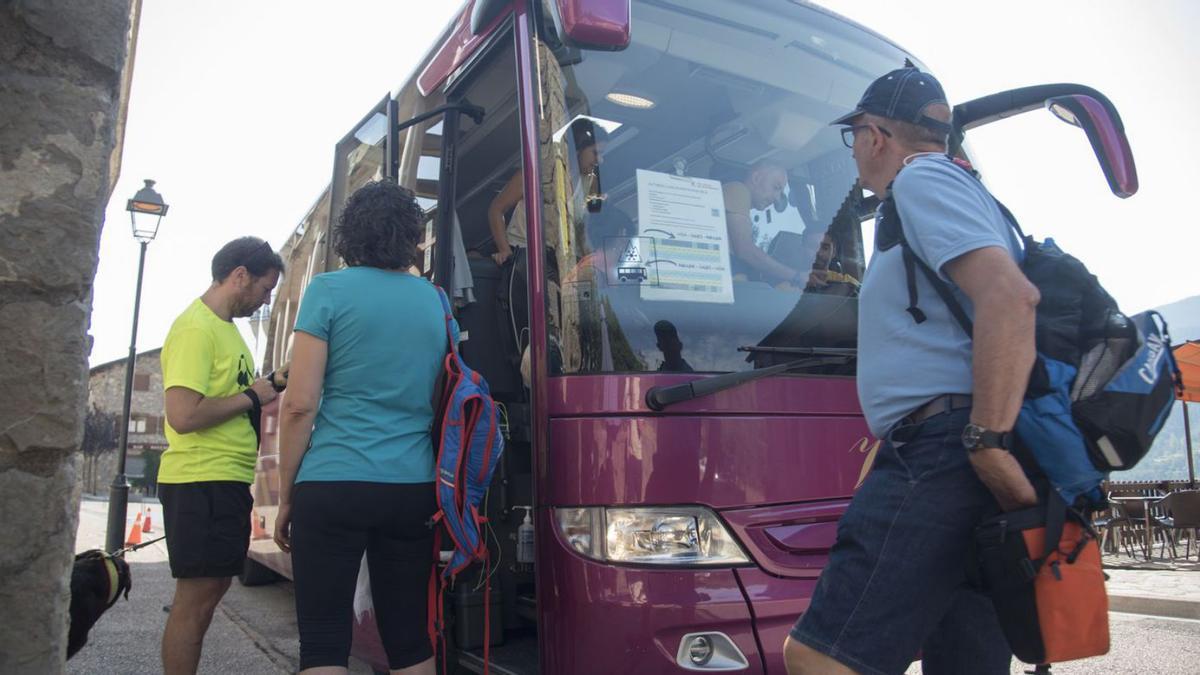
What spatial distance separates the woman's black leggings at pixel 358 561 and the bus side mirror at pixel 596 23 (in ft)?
4.91

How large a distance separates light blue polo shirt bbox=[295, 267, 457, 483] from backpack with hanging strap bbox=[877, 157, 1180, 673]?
1.69 m

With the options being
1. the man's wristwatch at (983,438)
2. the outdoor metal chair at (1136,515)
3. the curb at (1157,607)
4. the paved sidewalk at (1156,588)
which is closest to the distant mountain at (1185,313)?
the outdoor metal chair at (1136,515)

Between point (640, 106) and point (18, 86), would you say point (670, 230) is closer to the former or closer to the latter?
point (640, 106)

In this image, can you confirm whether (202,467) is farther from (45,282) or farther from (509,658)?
(45,282)

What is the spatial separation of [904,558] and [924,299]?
56 cm

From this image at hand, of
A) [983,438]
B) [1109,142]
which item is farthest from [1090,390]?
[1109,142]

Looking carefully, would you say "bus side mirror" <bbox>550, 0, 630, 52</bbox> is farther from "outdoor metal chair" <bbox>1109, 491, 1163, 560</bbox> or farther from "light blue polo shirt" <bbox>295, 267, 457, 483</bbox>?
"outdoor metal chair" <bbox>1109, 491, 1163, 560</bbox>

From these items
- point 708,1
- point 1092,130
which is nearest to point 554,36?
point 708,1

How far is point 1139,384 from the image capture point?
5.92 feet

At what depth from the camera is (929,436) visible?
1912 millimetres

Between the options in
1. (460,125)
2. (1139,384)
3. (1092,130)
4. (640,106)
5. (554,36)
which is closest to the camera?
(1139,384)

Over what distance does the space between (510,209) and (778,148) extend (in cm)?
129

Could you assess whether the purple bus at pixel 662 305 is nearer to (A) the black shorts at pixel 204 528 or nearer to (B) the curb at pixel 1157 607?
(A) the black shorts at pixel 204 528

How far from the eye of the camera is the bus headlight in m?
2.81
